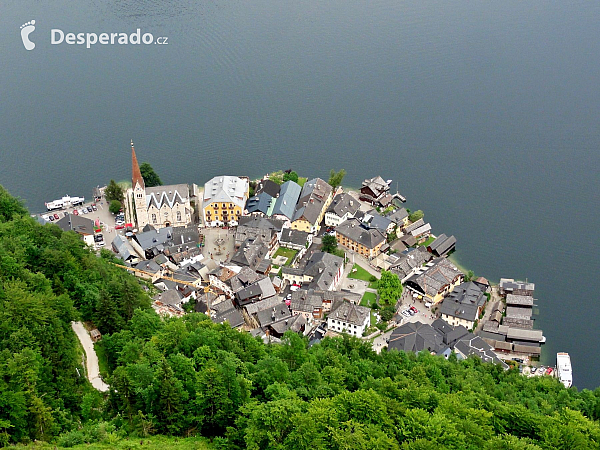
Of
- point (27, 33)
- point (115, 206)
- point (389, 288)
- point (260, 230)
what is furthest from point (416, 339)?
point (27, 33)

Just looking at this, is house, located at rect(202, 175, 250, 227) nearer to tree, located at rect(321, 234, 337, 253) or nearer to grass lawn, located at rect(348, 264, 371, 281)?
tree, located at rect(321, 234, 337, 253)

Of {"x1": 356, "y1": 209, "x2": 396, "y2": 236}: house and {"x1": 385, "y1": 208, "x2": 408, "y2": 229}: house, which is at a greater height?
{"x1": 385, "y1": 208, "x2": 408, "y2": 229}: house

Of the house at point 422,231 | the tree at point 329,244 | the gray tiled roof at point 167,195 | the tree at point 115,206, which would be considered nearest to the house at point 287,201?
the tree at point 329,244

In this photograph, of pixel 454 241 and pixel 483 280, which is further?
pixel 454 241

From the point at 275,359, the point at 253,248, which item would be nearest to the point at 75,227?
the point at 253,248

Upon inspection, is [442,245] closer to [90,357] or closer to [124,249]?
[124,249]

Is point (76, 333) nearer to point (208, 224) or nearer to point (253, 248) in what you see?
point (253, 248)

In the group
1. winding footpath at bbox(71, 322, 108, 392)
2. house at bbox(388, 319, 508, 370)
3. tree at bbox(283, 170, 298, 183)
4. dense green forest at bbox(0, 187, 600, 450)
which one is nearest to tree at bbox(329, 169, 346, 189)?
tree at bbox(283, 170, 298, 183)
